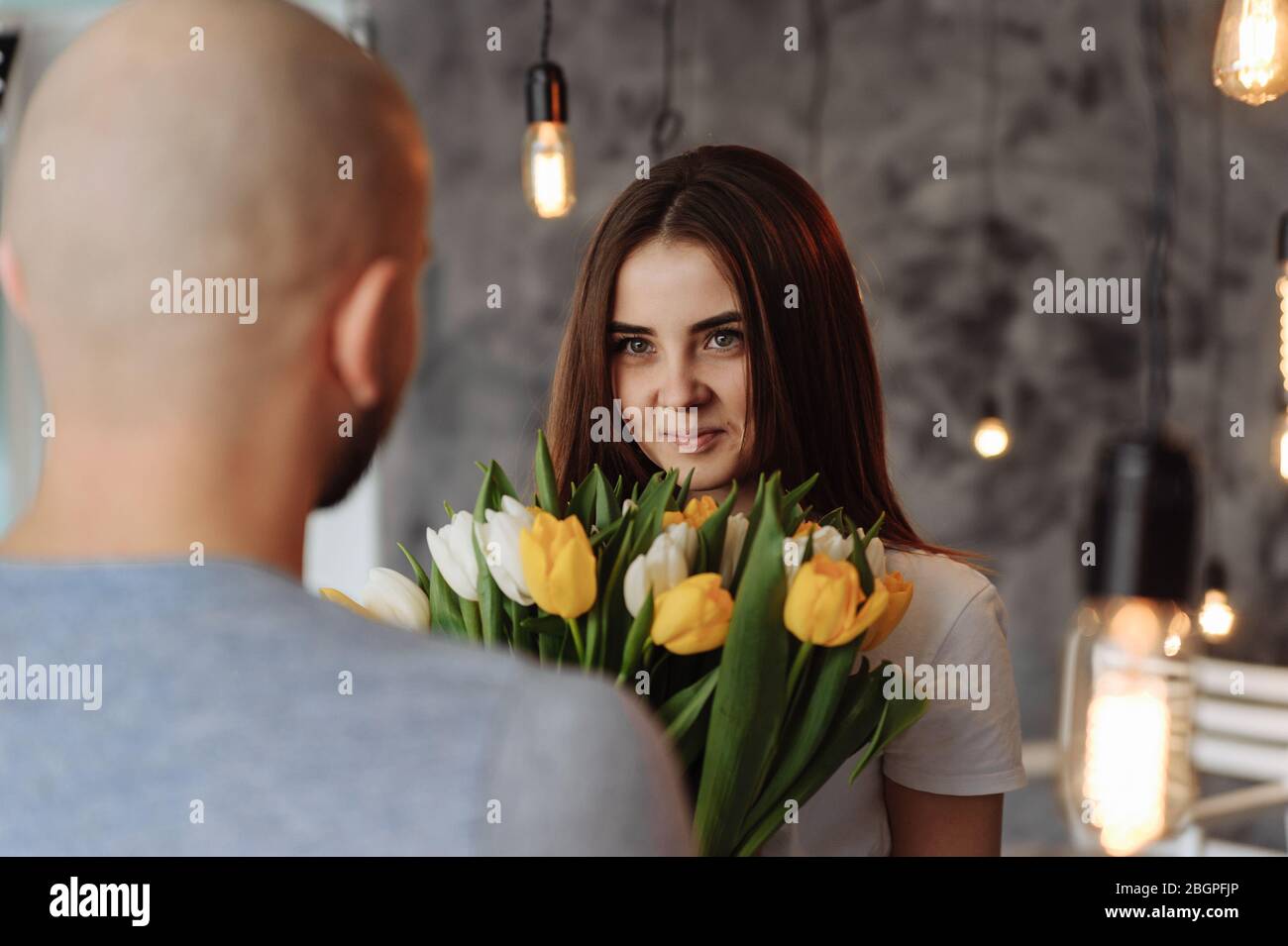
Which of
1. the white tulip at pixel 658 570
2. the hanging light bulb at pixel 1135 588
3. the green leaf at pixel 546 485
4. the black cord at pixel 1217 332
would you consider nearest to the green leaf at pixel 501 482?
the green leaf at pixel 546 485

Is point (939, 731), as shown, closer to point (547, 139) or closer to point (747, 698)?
point (747, 698)

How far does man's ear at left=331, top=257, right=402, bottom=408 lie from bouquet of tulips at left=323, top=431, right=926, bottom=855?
156 mm

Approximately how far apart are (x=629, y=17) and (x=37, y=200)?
2992 mm

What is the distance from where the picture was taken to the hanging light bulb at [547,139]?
5.59 ft

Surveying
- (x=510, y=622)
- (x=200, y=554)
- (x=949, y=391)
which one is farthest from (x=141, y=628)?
(x=949, y=391)

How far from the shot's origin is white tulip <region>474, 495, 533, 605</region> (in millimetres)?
570

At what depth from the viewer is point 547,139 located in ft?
5.66

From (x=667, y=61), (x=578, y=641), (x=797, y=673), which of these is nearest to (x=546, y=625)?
(x=578, y=641)

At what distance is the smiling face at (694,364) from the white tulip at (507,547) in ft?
1.51

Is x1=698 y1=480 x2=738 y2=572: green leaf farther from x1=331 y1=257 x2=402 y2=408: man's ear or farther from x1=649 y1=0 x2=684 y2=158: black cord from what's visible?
x1=649 y1=0 x2=684 y2=158: black cord

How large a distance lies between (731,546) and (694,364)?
0.46 metres

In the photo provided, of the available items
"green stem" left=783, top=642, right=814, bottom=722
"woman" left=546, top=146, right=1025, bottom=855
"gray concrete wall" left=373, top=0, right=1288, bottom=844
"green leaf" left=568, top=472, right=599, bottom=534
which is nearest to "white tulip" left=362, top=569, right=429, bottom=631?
"green leaf" left=568, top=472, right=599, bottom=534

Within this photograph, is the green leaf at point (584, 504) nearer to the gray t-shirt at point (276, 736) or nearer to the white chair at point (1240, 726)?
the gray t-shirt at point (276, 736)
